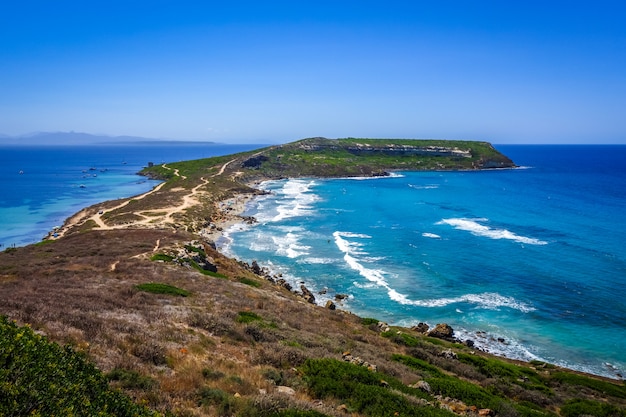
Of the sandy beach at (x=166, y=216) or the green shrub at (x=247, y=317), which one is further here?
the sandy beach at (x=166, y=216)

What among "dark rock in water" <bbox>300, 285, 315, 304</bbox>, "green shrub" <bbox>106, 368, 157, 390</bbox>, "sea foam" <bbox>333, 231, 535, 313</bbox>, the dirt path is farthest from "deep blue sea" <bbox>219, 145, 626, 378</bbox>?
"green shrub" <bbox>106, 368, 157, 390</bbox>

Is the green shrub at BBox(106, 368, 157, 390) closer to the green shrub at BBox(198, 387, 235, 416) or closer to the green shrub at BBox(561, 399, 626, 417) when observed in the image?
the green shrub at BBox(198, 387, 235, 416)

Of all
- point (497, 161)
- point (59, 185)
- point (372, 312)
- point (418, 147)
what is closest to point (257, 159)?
point (59, 185)

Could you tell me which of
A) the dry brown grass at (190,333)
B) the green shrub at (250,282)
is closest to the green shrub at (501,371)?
the dry brown grass at (190,333)

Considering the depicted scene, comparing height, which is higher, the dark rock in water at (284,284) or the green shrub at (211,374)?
the green shrub at (211,374)

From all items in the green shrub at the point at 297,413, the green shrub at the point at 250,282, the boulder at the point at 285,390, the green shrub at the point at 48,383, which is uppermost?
the green shrub at the point at 48,383

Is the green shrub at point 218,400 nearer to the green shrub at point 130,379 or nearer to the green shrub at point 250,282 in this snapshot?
the green shrub at point 130,379

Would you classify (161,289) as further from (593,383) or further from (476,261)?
(476,261)
